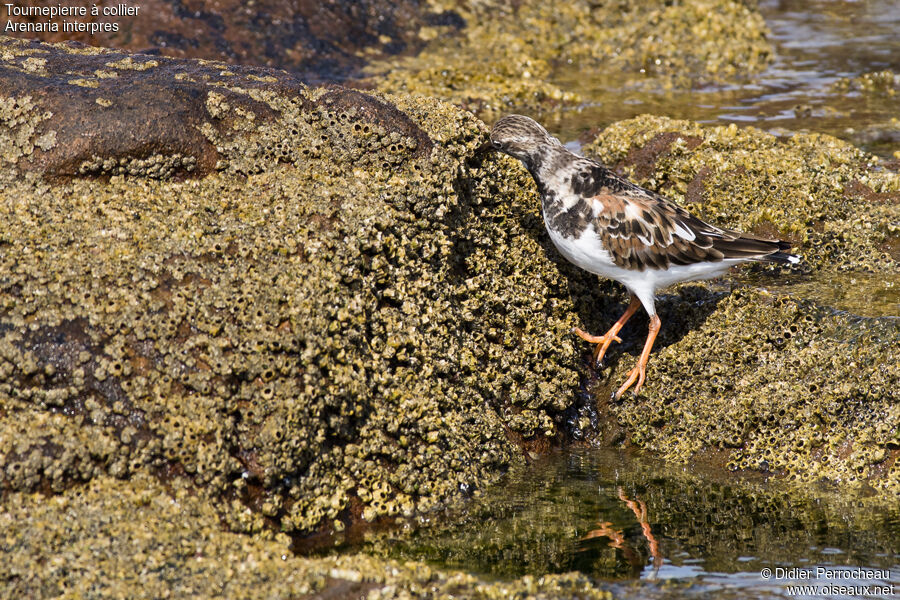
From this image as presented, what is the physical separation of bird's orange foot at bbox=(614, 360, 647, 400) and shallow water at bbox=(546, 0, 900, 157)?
13.6 ft

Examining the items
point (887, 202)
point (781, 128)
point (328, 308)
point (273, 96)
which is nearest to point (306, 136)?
point (273, 96)

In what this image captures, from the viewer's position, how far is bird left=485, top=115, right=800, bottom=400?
20.2 ft

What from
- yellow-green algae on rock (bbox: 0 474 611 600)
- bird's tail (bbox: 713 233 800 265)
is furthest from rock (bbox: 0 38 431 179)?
bird's tail (bbox: 713 233 800 265)

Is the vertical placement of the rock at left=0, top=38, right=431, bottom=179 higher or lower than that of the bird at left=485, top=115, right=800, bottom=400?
higher

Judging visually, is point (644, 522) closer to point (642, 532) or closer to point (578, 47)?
point (642, 532)

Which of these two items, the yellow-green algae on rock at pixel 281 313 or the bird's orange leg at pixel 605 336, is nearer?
the yellow-green algae on rock at pixel 281 313

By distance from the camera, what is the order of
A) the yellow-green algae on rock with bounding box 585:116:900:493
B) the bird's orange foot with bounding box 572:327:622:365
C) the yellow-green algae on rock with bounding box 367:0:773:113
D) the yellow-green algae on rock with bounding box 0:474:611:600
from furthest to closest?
the yellow-green algae on rock with bounding box 367:0:773:113
the bird's orange foot with bounding box 572:327:622:365
the yellow-green algae on rock with bounding box 585:116:900:493
the yellow-green algae on rock with bounding box 0:474:611:600

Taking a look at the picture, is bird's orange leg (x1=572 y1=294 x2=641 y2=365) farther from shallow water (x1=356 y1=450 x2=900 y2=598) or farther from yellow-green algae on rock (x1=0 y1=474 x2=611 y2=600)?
yellow-green algae on rock (x1=0 y1=474 x2=611 y2=600)

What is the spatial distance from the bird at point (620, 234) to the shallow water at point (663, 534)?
101 cm

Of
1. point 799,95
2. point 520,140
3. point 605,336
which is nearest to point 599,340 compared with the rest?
point 605,336

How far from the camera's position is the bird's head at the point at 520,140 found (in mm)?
6320

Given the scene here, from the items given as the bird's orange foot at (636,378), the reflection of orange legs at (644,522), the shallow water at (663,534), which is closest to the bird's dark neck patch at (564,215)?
the bird's orange foot at (636,378)

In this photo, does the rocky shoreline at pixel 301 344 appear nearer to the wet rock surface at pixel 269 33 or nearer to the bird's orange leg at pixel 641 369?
the bird's orange leg at pixel 641 369

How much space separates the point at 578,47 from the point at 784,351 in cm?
790
